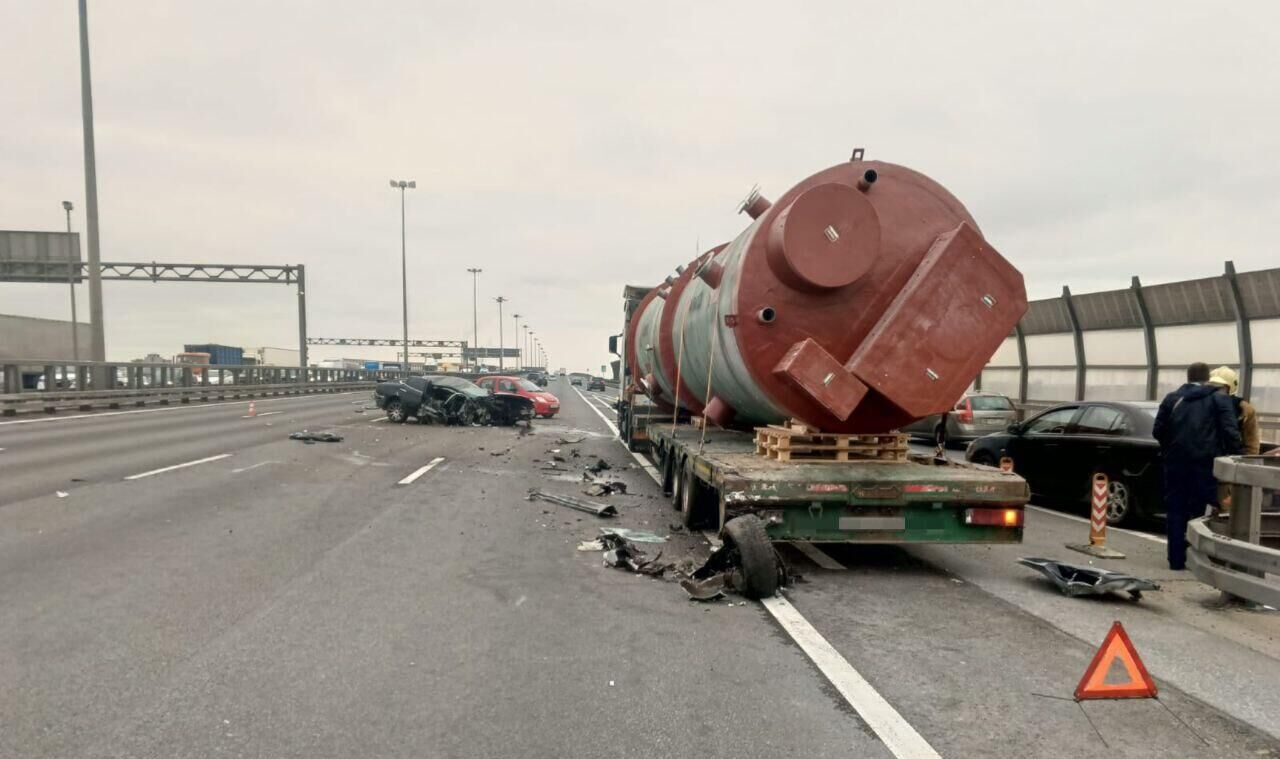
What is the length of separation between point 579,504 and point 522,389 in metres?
17.5

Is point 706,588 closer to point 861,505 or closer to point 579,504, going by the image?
point 861,505

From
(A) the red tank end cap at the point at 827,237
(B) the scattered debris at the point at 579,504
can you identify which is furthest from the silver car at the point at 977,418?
(A) the red tank end cap at the point at 827,237

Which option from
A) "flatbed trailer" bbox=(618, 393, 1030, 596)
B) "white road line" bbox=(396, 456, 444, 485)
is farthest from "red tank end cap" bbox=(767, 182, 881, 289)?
"white road line" bbox=(396, 456, 444, 485)

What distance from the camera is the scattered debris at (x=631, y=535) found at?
7449 mm

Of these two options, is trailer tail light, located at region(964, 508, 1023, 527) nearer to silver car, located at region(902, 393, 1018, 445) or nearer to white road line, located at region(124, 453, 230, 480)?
white road line, located at region(124, 453, 230, 480)

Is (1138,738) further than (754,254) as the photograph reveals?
No

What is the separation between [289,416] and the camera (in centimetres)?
2486

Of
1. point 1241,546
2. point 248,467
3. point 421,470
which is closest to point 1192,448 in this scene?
point 1241,546

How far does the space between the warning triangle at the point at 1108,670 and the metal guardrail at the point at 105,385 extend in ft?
85.5

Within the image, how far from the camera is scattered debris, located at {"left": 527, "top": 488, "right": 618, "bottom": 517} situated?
9.03 meters

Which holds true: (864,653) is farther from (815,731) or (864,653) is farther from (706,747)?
(706,747)

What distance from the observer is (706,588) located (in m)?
5.71

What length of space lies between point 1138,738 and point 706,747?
1.94 meters

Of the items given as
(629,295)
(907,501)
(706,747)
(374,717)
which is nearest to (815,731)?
(706,747)
